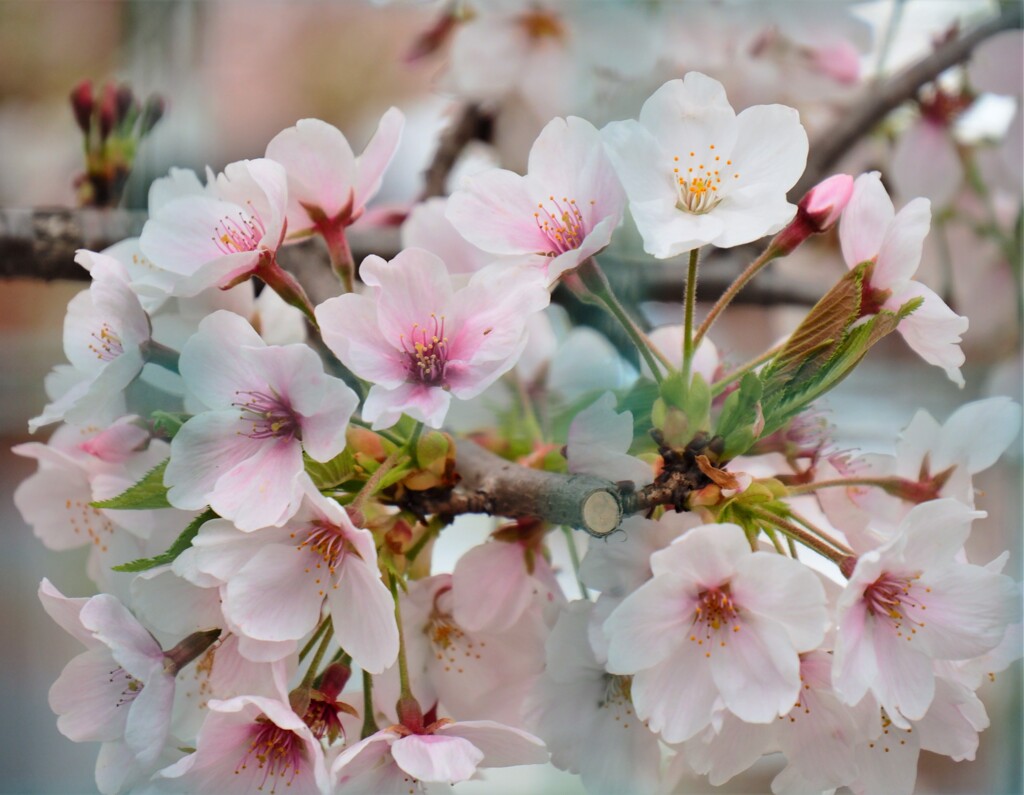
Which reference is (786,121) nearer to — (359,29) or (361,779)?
(361,779)

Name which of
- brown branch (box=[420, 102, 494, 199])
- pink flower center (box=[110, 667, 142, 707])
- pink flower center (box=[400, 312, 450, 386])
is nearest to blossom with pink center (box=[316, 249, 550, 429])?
pink flower center (box=[400, 312, 450, 386])

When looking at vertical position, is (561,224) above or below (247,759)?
above

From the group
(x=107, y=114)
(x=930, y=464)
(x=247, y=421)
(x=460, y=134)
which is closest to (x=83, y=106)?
(x=107, y=114)

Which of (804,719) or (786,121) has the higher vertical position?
(786,121)

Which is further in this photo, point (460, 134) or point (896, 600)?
point (460, 134)

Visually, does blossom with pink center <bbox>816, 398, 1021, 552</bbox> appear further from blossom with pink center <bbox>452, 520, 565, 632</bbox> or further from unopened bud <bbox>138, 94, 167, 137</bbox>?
unopened bud <bbox>138, 94, 167, 137</bbox>

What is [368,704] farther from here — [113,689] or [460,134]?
[460,134]

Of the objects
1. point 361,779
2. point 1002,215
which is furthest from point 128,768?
point 1002,215
